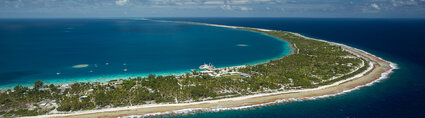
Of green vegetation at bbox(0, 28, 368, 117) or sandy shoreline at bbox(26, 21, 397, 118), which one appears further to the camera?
green vegetation at bbox(0, 28, 368, 117)

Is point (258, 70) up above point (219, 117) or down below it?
above

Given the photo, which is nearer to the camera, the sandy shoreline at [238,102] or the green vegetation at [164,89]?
the sandy shoreline at [238,102]

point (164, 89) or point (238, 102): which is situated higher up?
point (164, 89)

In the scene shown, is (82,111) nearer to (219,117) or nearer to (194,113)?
(194,113)

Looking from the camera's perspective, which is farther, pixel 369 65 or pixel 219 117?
pixel 369 65

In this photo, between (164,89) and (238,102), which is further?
(164,89)

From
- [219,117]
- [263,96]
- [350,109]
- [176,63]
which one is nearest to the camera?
[219,117]

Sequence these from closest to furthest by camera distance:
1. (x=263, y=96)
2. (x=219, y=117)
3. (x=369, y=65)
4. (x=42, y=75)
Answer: (x=219, y=117)
(x=263, y=96)
(x=42, y=75)
(x=369, y=65)

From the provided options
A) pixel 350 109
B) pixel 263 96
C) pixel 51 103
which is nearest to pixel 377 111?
pixel 350 109
